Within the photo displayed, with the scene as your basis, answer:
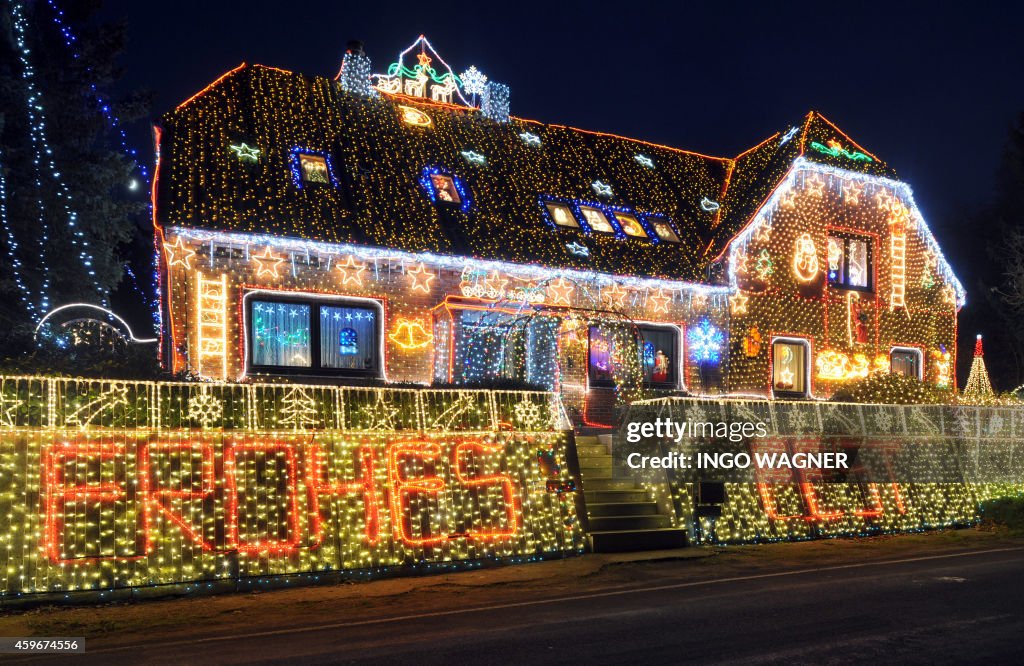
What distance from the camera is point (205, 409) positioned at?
35.4 ft

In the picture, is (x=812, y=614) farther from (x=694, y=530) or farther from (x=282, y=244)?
(x=282, y=244)

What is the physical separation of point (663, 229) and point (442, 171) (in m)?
5.58

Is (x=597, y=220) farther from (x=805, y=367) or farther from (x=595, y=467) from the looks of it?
(x=595, y=467)

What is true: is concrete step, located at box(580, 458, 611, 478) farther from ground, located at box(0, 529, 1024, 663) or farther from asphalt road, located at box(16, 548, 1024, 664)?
asphalt road, located at box(16, 548, 1024, 664)

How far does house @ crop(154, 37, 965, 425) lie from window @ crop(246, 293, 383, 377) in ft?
0.13

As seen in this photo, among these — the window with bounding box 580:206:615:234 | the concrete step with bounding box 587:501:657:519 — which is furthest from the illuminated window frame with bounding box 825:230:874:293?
the concrete step with bounding box 587:501:657:519

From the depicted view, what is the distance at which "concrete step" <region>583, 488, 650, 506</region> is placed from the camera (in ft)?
43.8

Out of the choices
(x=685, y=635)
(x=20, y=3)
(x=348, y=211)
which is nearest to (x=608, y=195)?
(x=348, y=211)

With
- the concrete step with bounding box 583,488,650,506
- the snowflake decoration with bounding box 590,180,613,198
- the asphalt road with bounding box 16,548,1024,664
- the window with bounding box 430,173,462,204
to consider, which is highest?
the snowflake decoration with bounding box 590,180,613,198

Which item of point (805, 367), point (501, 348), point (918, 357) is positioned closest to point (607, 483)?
point (501, 348)

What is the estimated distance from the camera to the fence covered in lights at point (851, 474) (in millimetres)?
13891

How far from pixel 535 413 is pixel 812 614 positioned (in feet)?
20.1

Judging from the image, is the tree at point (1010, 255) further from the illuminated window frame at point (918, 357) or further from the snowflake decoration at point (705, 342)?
the snowflake decoration at point (705, 342)

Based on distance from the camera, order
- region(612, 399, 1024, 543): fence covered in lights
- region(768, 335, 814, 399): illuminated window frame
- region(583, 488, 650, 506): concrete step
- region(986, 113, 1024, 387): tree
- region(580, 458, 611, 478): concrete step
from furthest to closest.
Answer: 1. region(986, 113, 1024, 387): tree
2. region(768, 335, 814, 399): illuminated window frame
3. region(580, 458, 611, 478): concrete step
4. region(612, 399, 1024, 543): fence covered in lights
5. region(583, 488, 650, 506): concrete step
